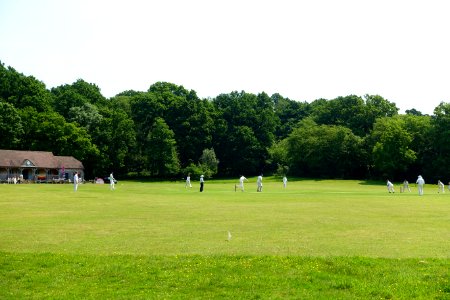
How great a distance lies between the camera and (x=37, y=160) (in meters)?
86.8

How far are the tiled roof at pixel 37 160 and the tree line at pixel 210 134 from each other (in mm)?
4042

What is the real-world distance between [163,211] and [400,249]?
15.3m

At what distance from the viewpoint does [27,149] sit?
316 ft

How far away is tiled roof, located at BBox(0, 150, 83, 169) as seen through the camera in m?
83.9

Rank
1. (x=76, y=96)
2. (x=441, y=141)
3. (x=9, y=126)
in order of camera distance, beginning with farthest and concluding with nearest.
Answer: (x=76, y=96), (x=441, y=141), (x=9, y=126)

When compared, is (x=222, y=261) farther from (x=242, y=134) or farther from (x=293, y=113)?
(x=293, y=113)

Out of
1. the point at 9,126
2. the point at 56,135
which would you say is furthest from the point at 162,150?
the point at 9,126

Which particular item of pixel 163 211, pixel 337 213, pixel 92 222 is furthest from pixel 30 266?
pixel 337 213

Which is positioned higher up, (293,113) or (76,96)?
(293,113)

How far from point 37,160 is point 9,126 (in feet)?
27.6

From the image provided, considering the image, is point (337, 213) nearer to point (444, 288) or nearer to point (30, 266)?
point (444, 288)

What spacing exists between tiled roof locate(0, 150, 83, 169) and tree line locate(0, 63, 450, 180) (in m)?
4.04

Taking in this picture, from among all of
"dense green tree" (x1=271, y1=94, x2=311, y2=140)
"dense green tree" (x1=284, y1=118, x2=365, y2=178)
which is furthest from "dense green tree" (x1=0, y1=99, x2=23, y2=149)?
"dense green tree" (x1=271, y1=94, x2=311, y2=140)

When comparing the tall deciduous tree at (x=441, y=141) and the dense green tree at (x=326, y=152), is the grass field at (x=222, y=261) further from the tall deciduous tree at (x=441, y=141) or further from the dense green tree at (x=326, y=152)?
the dense green tree at (x=326, y=152)
